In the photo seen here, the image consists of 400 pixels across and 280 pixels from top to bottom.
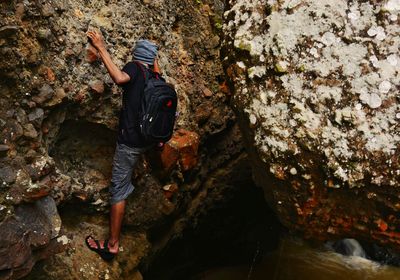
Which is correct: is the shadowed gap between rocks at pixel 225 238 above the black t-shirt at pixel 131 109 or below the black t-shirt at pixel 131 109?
below

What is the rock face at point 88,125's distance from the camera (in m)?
3.52

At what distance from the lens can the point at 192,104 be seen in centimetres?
522

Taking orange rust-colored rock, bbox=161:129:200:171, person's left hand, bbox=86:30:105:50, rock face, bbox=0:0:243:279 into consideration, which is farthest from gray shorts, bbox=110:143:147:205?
person's left hand, bbox=86:30:105:50

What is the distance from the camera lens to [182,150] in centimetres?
493

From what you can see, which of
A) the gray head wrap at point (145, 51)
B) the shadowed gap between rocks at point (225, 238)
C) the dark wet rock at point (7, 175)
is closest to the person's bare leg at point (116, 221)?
the shadowed gap between rocks at point (225, 238)

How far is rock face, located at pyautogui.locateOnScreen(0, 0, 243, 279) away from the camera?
352 centimetres

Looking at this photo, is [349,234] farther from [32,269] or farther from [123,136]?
[32,269]

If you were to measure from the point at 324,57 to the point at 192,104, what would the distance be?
1976mm

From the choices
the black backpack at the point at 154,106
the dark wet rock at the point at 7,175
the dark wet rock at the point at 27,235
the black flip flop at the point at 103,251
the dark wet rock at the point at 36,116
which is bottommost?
the black flip flop at the point at 103,251

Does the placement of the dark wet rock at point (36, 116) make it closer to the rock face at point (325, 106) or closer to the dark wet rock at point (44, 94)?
the dark wet rock at point (44, 94)

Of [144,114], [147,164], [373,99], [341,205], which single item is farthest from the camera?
[147,164]

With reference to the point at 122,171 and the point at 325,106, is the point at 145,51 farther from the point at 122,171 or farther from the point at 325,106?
the point at 325,106

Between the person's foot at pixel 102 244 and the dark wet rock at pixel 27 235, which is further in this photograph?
the person's foot at pixel 102 244

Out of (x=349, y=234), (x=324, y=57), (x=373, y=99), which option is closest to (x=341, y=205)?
(x=349, y=234)
